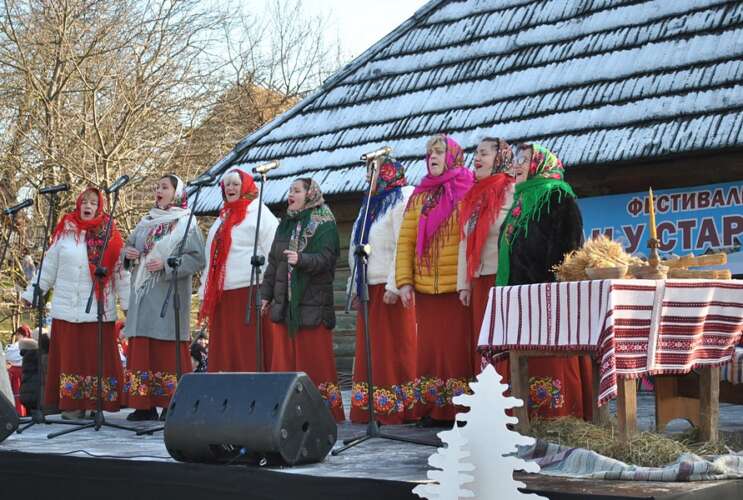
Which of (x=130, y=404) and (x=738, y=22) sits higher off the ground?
(x=738, y=22)

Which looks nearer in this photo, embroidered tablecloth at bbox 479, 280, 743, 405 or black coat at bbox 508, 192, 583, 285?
embroidered tablecloth at bbox 479, 280, 743, 405

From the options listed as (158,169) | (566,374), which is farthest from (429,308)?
(158,169)

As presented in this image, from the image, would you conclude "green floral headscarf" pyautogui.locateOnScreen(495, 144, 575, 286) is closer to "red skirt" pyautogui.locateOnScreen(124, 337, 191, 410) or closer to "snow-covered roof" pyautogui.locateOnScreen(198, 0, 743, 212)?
"snow-covered roof" pyautogui.locateOnScreen(198, 0, 743, 212)

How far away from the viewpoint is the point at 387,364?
267 inches

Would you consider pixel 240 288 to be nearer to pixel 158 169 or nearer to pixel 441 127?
pixel 441 127

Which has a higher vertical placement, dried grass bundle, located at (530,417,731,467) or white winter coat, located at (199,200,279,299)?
white winter coat, located at (199,200,279,299)

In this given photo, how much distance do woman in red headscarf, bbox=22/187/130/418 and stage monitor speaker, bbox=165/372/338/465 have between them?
267 centimetres

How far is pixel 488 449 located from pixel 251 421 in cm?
175

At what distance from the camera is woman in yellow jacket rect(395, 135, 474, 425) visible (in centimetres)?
646

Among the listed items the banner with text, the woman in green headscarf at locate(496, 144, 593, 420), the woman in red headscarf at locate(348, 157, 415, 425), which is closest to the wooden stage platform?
the woman in red headscarf at locate(348, 157, 415, 425)

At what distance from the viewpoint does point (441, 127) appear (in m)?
10.0

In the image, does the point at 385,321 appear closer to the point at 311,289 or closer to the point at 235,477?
the point at 311,289

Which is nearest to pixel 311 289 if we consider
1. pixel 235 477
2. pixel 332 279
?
pixel 332 279

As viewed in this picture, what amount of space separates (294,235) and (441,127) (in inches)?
132
